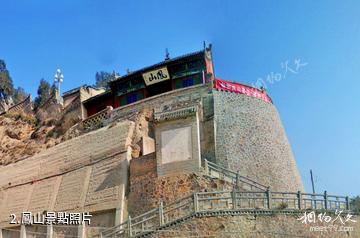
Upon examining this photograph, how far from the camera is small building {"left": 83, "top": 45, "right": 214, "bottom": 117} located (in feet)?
91.1

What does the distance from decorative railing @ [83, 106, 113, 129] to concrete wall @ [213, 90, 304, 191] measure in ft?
25.4

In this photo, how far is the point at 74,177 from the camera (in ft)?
82.8

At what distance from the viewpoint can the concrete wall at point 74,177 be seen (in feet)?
74.2

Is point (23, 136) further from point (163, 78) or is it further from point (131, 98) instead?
point (163, 78)

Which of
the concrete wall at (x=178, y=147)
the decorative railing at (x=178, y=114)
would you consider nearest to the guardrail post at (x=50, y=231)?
the concrete wall at (x=178, y=147)

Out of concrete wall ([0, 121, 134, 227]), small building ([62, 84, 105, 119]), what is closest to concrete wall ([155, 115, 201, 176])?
concrete wall ([0, 121, 134, 227])

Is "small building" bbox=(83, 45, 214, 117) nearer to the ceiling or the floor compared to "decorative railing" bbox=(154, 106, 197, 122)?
nearer to the ceiling

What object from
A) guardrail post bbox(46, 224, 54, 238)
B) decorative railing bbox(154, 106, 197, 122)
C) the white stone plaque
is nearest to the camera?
the white stone plaque

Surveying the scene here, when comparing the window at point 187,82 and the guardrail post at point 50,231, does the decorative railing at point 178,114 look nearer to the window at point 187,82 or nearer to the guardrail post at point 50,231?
the window at point 187,82

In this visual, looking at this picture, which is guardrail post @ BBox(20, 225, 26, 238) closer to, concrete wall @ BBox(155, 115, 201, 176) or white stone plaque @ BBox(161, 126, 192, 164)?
concrete wall @ BBox(155, 115, 201, 176)

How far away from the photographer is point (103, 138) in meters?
25.4

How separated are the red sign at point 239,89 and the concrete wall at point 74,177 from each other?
5317 millimetres

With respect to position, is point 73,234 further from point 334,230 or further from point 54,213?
point 334,230

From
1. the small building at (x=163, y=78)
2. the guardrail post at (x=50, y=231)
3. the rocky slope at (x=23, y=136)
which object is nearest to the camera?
the guardrail post at (x=50, y=231)
